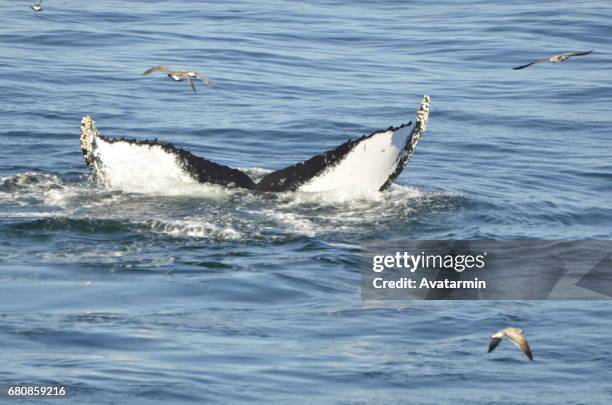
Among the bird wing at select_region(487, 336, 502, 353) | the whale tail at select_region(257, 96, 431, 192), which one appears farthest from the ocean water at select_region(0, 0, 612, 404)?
the whale tail at select_region(257, 96, 431, 192)

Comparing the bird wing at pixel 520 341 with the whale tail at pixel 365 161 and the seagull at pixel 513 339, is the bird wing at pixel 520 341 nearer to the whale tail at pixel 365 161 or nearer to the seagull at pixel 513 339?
the seagull at pixel 513 339

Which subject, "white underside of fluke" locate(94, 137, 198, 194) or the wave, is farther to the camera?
the wave

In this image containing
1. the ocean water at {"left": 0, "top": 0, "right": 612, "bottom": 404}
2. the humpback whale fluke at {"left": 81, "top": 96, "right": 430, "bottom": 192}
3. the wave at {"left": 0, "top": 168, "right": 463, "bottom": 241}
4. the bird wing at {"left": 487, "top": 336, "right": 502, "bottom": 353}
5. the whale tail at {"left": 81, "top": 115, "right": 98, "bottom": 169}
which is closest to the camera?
the ocean water at {"left": 0, "top": 0, "right": 612, "bottom": 404}

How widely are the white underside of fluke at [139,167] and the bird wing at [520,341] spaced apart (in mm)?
3219

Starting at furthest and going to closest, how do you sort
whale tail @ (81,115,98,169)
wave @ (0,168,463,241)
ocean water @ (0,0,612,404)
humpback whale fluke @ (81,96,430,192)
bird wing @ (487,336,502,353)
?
wave @ (0,168,463,241)
humpback whale fluke @ (81,96,430,192)
whale tail @ (81,115,98,169)
bird wing @ (487,336,502,353)
ocean water @ (0,0,612,404)

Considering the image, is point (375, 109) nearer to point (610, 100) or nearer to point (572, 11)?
point (610, 100)

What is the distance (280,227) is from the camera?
10.9m

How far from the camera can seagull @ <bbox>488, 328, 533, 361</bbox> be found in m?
8.13

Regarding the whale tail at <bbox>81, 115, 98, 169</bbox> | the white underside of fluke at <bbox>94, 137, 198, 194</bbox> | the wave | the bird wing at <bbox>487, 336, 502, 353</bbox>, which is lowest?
the bird wing at <bbox>487, 336, 502, 353</bbox>

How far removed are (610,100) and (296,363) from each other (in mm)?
13938

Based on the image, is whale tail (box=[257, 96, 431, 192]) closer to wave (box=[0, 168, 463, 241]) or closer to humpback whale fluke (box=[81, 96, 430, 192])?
humpback whale fluke (box=[81, 96, 430, 192])

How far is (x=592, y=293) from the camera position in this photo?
407 inches

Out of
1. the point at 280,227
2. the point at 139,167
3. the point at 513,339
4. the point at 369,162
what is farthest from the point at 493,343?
the point at 139,167

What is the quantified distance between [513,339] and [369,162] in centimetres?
256
